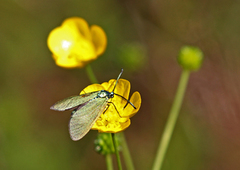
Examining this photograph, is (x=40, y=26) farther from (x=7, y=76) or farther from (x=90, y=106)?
(x=90, y=106)

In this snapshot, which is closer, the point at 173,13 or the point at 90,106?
the point at 90,106

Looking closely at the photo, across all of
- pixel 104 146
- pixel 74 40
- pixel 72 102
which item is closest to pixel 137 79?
pixel 74 40

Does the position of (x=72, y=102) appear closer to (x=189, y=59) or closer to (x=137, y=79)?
(x=189, y=59)

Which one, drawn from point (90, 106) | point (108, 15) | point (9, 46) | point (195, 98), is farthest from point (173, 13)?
point (90, 106)

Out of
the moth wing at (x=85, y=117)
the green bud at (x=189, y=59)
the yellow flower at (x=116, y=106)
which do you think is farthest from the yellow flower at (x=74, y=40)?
the moth wing at (x=85, y=117)

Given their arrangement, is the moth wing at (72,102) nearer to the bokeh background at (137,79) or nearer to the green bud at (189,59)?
the green bud at (189,59)

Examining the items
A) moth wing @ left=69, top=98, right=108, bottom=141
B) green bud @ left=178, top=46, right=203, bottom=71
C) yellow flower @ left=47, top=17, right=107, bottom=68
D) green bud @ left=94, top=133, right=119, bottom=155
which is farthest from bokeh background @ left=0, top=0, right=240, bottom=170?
moth wing @ left=69, top=98, right=108, bottom=141
